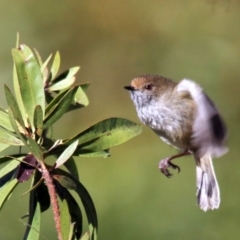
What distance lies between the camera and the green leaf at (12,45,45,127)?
0.96m

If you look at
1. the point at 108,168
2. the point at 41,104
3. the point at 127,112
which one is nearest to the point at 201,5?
the point at 127,112

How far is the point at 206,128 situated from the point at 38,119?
787 millimetres

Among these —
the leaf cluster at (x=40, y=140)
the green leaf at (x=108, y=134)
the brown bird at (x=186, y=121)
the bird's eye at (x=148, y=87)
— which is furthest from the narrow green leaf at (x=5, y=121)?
the bird's eye at (x=148, y=87)

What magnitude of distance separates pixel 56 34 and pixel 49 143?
2032 mm

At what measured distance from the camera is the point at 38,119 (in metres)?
0.92

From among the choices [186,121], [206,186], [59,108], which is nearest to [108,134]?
[59,108]

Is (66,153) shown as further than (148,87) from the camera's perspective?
No

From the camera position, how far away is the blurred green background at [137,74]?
228cm

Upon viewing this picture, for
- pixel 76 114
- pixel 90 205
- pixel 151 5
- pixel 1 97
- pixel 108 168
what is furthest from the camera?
pixel 151 5

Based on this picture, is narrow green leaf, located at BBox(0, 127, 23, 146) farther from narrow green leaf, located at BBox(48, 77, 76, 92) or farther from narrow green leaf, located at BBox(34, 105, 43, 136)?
narrow green leaf, located at BBox(48, 77, 76, 92)

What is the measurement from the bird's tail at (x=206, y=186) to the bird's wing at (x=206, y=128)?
0.15m

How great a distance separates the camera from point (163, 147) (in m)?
2.62

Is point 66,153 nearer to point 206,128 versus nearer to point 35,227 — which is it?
point 35,227

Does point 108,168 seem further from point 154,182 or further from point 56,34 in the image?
point 56,34
